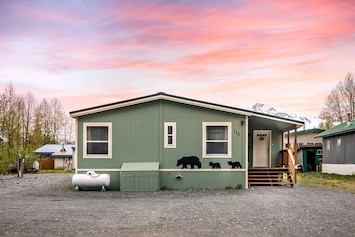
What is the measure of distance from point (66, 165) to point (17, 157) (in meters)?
14.5

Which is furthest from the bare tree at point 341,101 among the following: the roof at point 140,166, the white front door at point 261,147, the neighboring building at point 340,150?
the roof at point 140,166

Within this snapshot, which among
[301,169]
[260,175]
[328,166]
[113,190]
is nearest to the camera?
[113,190]

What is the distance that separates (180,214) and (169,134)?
22.7 feet

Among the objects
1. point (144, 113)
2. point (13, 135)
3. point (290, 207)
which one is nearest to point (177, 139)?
point (144, 113)

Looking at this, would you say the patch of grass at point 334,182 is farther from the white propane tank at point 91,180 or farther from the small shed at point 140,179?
the white propane tank at point 91,180

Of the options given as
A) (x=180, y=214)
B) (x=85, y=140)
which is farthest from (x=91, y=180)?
(x=180, y=214)

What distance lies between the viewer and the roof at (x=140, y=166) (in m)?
15.6

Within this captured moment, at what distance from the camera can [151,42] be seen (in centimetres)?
1681

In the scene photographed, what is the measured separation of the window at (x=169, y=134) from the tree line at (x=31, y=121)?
16.0 metres

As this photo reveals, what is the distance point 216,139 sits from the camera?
16266mm

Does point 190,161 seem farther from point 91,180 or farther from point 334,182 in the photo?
point 334,182

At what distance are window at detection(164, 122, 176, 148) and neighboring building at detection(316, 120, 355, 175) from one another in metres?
13.9

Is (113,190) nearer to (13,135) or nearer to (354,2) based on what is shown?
(354,2)

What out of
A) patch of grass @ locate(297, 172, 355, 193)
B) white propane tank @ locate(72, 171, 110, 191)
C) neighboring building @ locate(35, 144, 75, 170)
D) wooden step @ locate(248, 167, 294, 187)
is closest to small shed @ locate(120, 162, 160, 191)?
white propane tank @ locate(72, 171, 110, 191)
